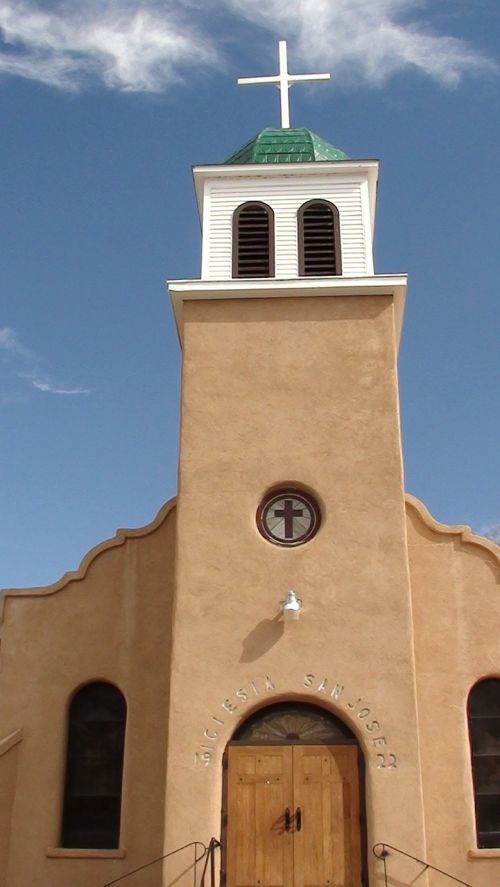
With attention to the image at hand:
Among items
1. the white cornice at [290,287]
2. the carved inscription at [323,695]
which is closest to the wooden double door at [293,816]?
the carved inscription at [323,695]

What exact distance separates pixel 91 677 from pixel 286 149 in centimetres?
1003

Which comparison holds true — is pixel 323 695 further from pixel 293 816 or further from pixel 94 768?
pixel 94 768

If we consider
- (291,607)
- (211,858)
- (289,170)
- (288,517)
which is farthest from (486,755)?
(289,170)

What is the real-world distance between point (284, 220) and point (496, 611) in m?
7.53

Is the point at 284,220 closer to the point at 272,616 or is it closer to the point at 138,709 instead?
the point at 272,616

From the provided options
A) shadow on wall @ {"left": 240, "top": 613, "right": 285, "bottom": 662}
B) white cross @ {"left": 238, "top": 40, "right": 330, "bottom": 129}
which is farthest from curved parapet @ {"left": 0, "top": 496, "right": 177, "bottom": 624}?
white cross @ {"left": 238, "top": 40, "right": 330, "bottom": 129}

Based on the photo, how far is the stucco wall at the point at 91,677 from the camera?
613 inches

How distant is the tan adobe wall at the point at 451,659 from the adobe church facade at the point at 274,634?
0.11 feet

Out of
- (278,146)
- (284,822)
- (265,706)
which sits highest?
(278,146)

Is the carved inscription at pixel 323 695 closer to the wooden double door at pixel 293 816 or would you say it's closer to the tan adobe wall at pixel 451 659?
the wooden double door at pixel 293 816

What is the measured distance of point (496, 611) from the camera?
16266 mm

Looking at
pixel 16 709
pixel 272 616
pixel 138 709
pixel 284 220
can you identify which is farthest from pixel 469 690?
pixel 284 220

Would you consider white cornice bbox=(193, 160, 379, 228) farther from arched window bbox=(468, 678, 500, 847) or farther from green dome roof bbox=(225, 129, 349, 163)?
arched window bbox=(468, 678, 500, 847)

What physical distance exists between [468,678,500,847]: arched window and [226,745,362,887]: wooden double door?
228 centimetres
